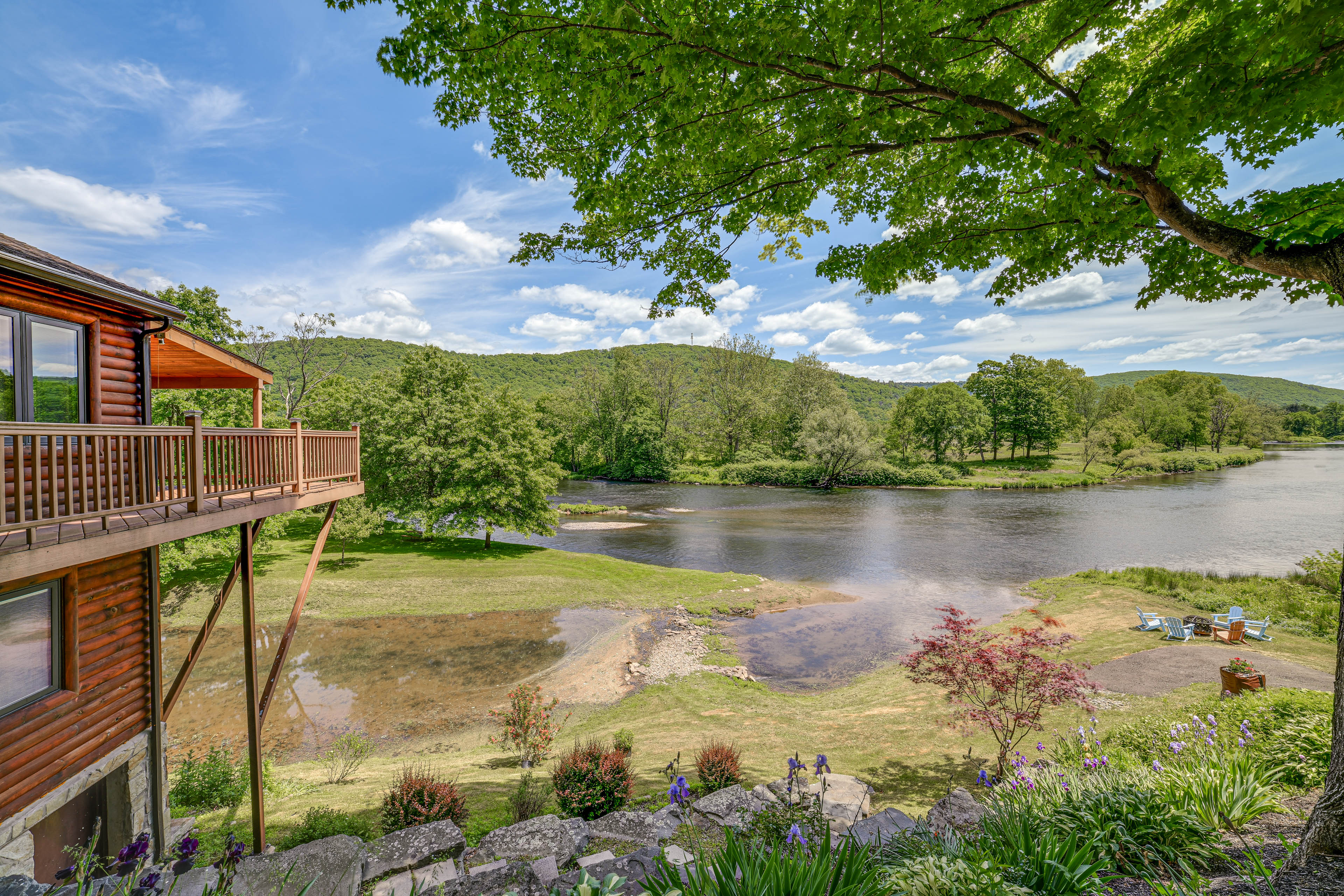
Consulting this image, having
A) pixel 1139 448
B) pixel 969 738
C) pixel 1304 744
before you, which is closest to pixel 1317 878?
pixel 1304 744

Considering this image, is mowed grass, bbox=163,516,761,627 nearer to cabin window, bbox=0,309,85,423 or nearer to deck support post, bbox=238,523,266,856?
deck support post, bbox=238,523,266,856

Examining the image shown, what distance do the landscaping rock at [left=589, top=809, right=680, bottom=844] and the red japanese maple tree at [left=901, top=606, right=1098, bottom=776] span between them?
4547mm

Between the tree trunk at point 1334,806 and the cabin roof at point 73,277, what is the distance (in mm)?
9455

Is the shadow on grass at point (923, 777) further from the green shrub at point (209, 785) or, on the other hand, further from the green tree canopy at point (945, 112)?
the green shrub at point (209, 785)

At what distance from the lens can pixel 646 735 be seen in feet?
27.5

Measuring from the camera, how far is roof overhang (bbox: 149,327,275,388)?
6.72 m

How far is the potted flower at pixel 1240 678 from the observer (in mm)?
7336

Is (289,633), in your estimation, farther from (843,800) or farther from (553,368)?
(553,368)

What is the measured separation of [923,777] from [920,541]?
20.5 m

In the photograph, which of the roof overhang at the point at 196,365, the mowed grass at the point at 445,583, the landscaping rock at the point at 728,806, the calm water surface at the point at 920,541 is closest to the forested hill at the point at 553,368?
the calm water surface at the point at 920,541

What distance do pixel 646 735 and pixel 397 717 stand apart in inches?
185

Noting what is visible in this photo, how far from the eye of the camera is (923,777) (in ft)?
22.5

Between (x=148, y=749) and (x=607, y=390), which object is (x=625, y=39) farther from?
(x=607, y=390)


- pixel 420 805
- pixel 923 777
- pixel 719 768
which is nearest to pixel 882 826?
pixel 719 768
